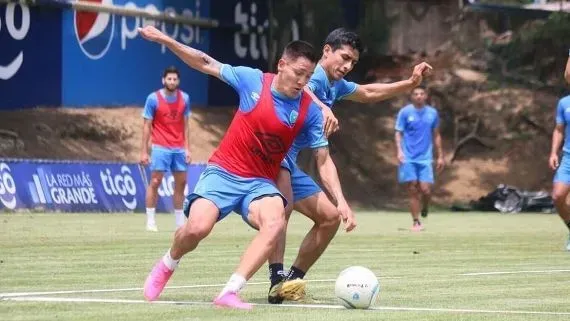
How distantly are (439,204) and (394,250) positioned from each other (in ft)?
77.2

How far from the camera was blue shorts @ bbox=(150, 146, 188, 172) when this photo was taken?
75.4 feet

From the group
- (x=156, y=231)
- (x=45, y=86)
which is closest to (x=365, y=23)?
(x=45, y=86)

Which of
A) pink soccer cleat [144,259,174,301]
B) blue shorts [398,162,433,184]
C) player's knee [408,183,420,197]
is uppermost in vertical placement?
pink soccer cleat [144,259,174,301]

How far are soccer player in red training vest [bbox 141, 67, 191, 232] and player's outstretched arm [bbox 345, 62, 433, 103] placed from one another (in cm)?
1003

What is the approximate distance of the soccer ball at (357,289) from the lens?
35.8 feet

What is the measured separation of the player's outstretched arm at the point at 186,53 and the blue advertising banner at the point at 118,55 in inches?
951

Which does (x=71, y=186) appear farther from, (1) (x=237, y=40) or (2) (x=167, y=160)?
(1) (x=237, y=40)

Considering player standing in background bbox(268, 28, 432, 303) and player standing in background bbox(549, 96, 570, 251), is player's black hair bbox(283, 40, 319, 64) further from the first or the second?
player standing in background bbox(549, 96, 570, 251)

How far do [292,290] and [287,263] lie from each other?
4462mm

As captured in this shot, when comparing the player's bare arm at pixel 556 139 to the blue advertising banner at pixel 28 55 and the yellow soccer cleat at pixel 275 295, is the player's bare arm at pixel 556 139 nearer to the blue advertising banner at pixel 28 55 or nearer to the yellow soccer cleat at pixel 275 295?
the yellow soccer cleat at pixel 275 295

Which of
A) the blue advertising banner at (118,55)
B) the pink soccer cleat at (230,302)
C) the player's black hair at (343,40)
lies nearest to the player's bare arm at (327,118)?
the player's black hair at (343,40)

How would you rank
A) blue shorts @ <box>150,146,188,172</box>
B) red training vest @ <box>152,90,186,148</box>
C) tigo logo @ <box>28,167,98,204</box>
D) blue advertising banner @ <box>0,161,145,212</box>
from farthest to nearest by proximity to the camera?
1. tigo logo @ <box>28,167,98,204</box>
2. blue advertising banner @ <box>0,161,145,212</box>
3. red training vest @ <box>152,90,186,148</box>
4. blue shorts @ <box>150,146,188,172</box>

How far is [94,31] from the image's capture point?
1426 inches

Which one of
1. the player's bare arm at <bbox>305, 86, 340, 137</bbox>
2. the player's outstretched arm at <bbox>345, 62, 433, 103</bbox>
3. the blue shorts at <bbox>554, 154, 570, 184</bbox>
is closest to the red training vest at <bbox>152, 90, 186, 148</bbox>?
the blue shorts at <bbox>554, 154, 570, 184</bbox>
